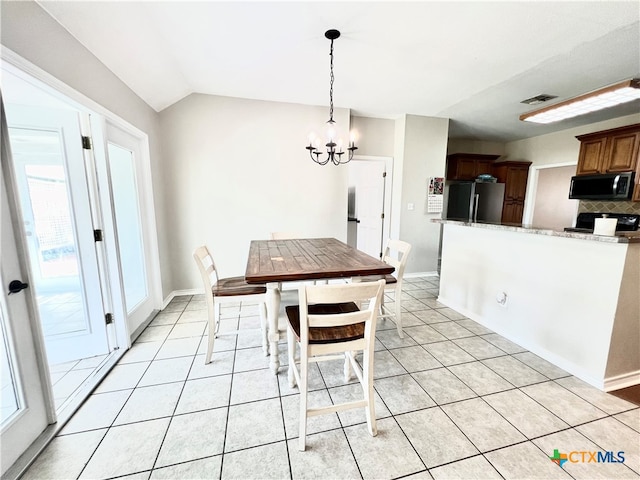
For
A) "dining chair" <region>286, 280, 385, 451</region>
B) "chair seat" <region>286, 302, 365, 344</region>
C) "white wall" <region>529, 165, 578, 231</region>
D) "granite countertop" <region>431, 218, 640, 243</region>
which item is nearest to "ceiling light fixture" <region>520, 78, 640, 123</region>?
"granite countertop" <region>431, 218, 640, 243</region>

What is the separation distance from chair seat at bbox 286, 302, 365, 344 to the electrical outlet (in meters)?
1.72

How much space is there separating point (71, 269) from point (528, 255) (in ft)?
12.9

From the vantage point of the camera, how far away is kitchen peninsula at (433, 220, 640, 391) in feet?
5.74

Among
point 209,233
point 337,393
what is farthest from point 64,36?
point 337,393

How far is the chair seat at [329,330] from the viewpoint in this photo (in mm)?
1407

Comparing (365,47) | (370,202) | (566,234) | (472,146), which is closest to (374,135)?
(370,202)

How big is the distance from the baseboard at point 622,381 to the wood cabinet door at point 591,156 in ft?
11.0

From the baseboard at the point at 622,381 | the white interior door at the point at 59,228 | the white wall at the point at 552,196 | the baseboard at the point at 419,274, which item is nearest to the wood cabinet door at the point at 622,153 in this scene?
the white wall at the point at 552,196

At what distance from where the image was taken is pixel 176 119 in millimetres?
3246

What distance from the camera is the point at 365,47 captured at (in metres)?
2.29

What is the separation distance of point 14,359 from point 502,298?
11.8 feet

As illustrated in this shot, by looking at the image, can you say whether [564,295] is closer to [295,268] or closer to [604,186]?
[295,268]

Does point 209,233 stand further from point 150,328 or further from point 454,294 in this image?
point 454,294

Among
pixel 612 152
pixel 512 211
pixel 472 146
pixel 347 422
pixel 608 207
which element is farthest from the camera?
pixel 472 146
